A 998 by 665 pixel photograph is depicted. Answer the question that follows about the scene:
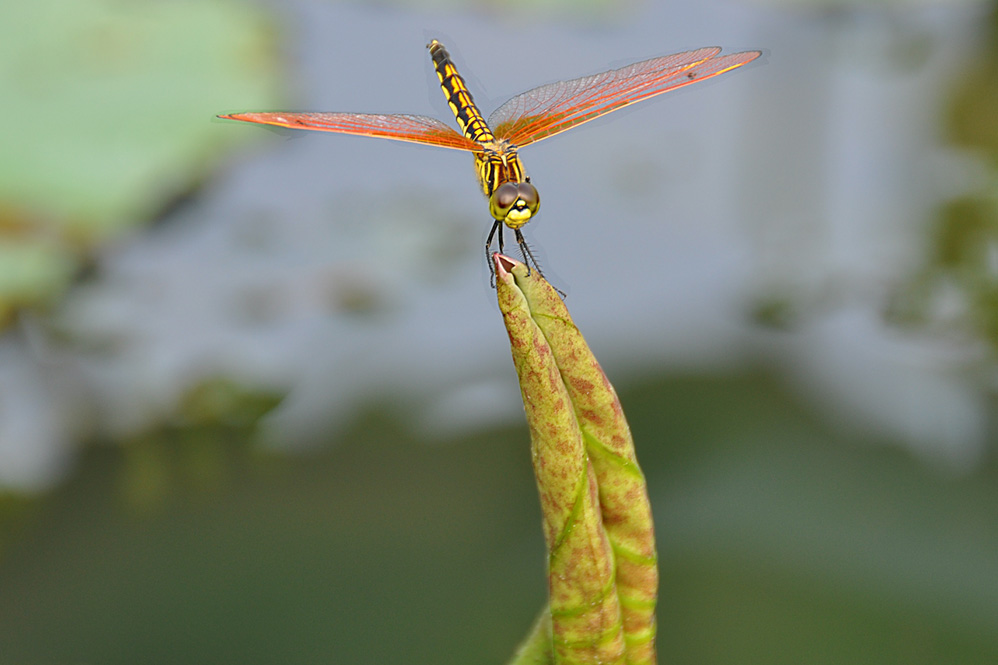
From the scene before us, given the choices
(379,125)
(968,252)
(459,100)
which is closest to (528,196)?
(379,125)

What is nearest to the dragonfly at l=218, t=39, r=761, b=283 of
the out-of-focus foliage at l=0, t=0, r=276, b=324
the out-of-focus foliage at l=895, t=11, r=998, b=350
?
the out-of-focus foliage at l=895, t=11, r=998, b=350

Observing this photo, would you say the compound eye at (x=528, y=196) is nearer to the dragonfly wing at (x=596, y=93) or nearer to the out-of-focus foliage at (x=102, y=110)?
the dragonfly wing at (x=596, y=93)

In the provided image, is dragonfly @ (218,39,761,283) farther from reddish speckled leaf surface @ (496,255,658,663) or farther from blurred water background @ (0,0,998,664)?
reddish speckled leaf surface @ (496,255,658,663)

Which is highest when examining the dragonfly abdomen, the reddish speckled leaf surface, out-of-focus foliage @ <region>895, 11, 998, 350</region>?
the dragonfly abdomen

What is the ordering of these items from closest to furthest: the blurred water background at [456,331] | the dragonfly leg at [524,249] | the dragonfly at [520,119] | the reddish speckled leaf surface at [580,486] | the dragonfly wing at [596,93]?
the reddish speckled leaf surface at [580,486]
the dragonfly leg at [524,249]
the dragonfly at [520,119]
the dragonfly wing at [596,93]
the blurred water background at [456,331]

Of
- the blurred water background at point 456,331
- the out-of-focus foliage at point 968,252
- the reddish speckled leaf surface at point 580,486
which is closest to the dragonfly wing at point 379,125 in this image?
the blurred water background at point 456,331

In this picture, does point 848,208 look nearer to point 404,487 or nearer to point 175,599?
point 404,487

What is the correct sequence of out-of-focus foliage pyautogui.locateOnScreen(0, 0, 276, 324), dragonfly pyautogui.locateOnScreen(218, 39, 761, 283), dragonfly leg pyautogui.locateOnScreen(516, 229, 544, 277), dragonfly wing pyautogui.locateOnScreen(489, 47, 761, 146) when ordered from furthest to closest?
out-of-focus foliage pyautogui.locateOnScreen(0, 0, 276, 324)
dragonfly wing pyautogui.locateOnScreen(489, 47, 761, 146)
dragonfly pyautogui.locateOnScreen(218, 39, 761, 283)
dragonfly leg pyautogui.locateOnScreen(516, 229, 544, 277)
